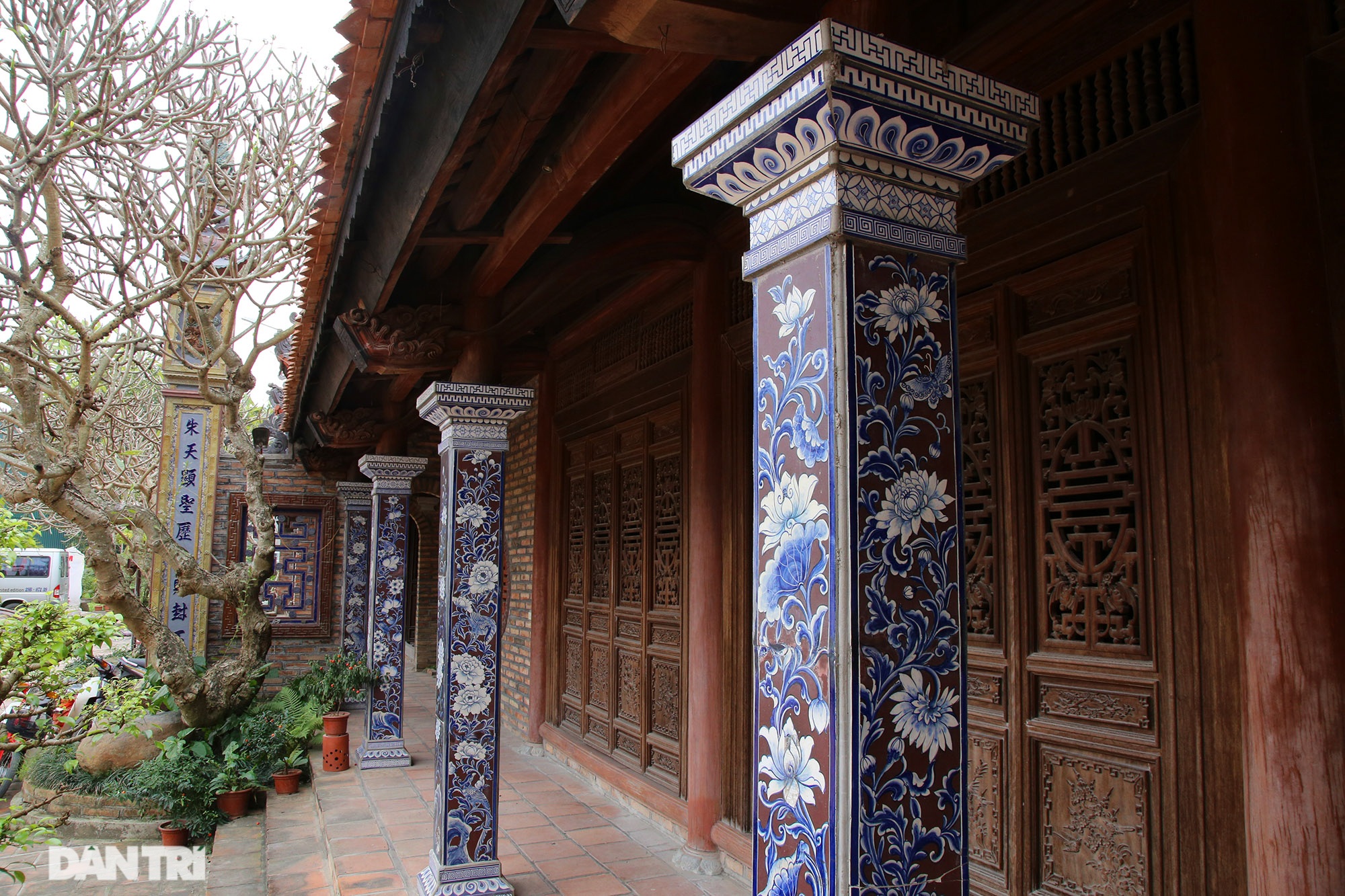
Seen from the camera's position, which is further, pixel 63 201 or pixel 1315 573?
pixel 63 201

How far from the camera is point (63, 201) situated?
7.83 meters

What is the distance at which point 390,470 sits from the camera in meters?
8.16

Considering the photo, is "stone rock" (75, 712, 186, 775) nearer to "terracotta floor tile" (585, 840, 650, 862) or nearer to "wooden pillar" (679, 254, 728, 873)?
"terracotta floor tile" (585, 840, 650, 862)

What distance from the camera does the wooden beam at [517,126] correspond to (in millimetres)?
2676

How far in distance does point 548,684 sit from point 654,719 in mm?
2111

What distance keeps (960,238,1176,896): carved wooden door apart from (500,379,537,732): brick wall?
5.09 metres

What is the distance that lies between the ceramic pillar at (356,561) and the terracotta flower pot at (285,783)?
9.55ft

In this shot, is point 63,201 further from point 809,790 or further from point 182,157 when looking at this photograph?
point 809,790

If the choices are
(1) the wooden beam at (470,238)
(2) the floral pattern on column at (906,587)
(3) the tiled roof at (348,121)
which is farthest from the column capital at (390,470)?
(2) the floral pattern on column at (906,587)

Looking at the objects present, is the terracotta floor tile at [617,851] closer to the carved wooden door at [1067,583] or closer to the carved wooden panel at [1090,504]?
the carved wooden door at [1067,583]

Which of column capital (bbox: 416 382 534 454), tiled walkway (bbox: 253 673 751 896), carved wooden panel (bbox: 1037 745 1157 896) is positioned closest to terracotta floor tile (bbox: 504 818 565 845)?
tiled walkway (bbox: 253 673 751 896)

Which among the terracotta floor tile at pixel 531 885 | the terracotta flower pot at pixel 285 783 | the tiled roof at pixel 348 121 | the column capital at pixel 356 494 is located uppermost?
the tiled roof at pixel 348 121

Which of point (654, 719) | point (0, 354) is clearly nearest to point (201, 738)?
point (0, 354)

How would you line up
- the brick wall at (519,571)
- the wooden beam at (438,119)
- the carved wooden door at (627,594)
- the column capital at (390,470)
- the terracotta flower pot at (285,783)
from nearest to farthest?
the wooden beam at (438,119) → the carved wooden door at (627,594) → the terracotta flower pot at (285,783) → the brick wall at (519,571) → the column capital at (390,470)
